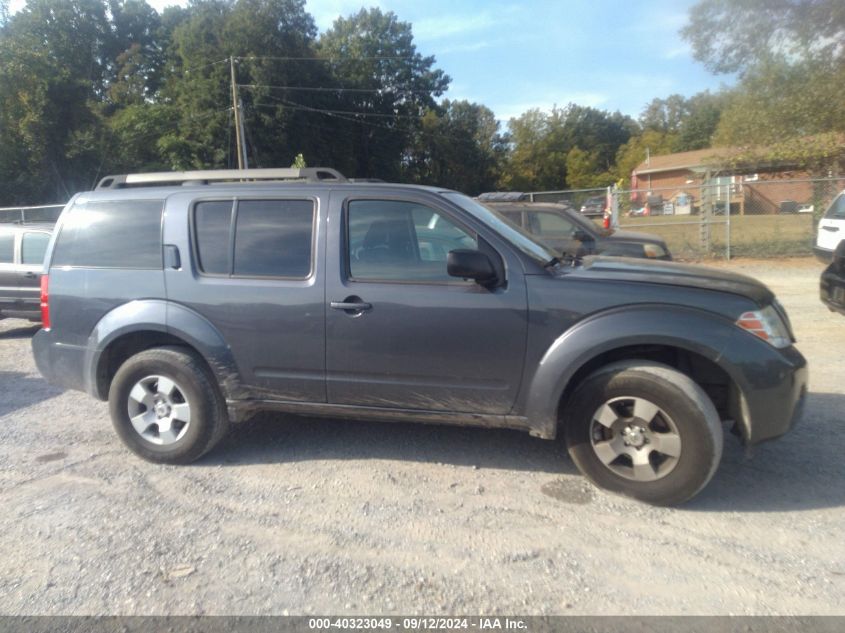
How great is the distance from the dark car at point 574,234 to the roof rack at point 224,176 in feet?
18.7

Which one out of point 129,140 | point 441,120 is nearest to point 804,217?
point 129,140

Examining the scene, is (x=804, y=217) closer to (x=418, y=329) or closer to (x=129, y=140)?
(x=418, y=329)

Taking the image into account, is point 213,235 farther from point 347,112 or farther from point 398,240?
point 347,112

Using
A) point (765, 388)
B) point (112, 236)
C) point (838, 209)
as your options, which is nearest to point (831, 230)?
point (838, 209)

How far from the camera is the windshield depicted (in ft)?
13.7

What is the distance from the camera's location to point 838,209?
A: 10312 millimetres

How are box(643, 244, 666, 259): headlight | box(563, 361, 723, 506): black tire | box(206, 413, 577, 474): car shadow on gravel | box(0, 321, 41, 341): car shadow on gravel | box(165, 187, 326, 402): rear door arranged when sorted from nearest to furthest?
box(563, 361, 723, 506): black tire → box(165, 187, 326, 402): rear door → box(206, 413, 577, 474): car shadow on gravel → box(0, 321, 41, 341): car shadow on gravel → box(643, 244, 666, 259): headlight

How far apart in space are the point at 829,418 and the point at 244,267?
175 inches

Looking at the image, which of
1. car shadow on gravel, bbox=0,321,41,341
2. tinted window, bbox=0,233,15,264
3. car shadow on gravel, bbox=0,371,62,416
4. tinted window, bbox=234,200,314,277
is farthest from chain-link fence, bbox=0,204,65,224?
tinted window, bbox=234,200,314,277

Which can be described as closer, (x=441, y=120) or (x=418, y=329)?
(x=418, y=329)

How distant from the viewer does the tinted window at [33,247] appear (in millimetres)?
9211

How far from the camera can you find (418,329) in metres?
4.06

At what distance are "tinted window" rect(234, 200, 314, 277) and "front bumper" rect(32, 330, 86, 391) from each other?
1.37 m

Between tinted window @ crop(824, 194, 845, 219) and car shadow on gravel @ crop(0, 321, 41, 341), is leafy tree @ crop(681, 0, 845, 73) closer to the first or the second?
tinted window @ crop(824, 194, 845, 219)
